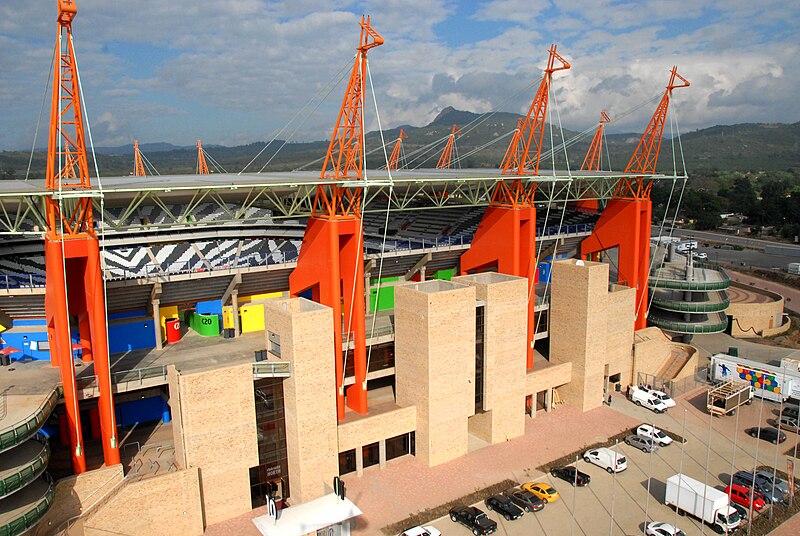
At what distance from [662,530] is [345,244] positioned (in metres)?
19.0

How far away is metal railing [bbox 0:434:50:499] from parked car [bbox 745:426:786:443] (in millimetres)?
34200

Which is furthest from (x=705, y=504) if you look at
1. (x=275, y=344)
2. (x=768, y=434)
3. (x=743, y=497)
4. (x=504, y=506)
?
(x=275, y=344)

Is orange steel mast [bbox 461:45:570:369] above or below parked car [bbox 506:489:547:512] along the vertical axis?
above

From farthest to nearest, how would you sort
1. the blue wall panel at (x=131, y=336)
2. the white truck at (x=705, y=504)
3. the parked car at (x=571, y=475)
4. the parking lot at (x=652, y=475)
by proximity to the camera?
the blue wall panel at (x=131, y=336)
the parked car at (x=571, y=475)
the parking lot at (x=652, y=475)
the white truck at (x=705, y=504)

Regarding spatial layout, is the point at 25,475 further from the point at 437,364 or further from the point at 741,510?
the point at 741,510

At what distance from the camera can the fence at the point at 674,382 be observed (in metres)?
39.8

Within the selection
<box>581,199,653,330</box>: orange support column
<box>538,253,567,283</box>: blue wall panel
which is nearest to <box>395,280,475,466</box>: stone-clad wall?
<box>538,253,567,283</box>: blue wall panel

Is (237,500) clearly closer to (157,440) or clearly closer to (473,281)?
(157,440)

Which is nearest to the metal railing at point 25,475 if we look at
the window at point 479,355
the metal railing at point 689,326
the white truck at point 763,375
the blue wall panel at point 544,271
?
the window at point 479,355

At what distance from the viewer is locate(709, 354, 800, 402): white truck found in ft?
121

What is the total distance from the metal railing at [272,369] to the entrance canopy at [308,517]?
5.36 m

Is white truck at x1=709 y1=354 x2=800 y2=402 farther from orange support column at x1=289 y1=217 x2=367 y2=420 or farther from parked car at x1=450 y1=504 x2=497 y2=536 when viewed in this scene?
orange support column at x1=289 y1=217 x2=367 y2=420

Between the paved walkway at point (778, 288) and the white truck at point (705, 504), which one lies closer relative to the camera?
the white truck at point (705, 504)

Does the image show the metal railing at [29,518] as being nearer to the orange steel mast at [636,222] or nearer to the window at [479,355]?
the window at [479,355]
